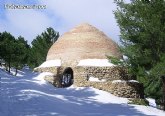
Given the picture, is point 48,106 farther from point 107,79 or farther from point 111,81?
point 107,79

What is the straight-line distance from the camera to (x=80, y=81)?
2817 centimetres

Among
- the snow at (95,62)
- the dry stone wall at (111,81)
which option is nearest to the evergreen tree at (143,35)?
the dry stone wall at (111,81)

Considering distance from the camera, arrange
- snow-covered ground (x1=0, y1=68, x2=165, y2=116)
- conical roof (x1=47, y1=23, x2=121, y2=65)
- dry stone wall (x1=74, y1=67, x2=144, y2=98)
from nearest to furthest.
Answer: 1. snow-covered ground (x1=0, y1=68, x2=165, y2=116)
2. dry stone wall (x1=74, y1=67, x2=144, y2=98)
3. conical roof (x1=47, y1=23, x2=121, y2=65)

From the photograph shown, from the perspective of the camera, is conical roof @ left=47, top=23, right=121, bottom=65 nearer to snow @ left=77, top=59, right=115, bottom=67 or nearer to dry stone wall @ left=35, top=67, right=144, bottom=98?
snow @ left=77, top=59, right=115, bottom=67

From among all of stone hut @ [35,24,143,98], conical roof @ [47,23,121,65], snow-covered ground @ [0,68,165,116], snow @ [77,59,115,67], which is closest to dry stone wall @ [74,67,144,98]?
stone hut @ [35,24,143,98]

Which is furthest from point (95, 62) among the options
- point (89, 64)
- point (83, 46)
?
point (83, 46)

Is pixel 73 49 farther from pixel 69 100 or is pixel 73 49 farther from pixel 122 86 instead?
pixel 69 100

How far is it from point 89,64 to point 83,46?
2.23 metres

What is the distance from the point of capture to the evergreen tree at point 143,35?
71.8 feet

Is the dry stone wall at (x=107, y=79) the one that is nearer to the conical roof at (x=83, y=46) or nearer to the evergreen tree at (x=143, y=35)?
the conical roof at (x=83, y=46)

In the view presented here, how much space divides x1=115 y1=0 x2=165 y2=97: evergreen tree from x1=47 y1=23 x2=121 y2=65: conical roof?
5898mm

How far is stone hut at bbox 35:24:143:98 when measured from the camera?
26531 mm

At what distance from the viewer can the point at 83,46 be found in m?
30.1

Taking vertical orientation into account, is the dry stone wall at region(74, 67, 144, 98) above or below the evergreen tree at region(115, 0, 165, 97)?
below
